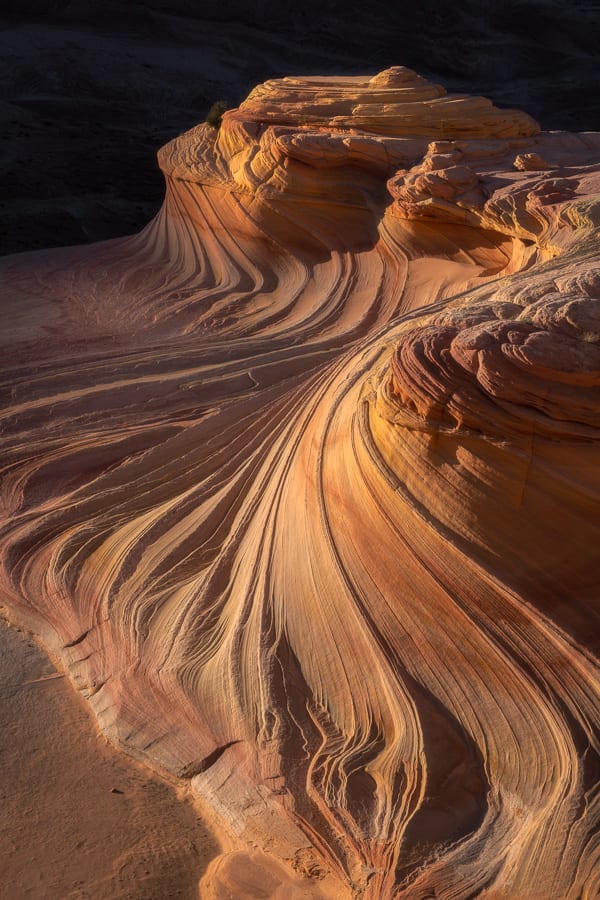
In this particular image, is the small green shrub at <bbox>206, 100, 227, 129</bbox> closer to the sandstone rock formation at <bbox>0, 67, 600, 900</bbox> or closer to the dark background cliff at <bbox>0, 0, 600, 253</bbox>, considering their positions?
the sandstone rock formation at <bbox>0, 67, 600, 900</bbox>

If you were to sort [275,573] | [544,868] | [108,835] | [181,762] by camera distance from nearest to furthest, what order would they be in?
[544,868], [108,835], [181,762], [275,573]

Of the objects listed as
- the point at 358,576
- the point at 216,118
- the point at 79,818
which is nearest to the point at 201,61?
the point at 216,118

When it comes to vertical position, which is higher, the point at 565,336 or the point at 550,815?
the point at 565,336

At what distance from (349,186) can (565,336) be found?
443 centimetres

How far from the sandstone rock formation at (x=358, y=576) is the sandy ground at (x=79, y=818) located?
0.37 ft

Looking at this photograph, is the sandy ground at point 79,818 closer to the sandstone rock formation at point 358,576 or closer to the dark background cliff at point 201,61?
the sandstone rock formation at point 358,576

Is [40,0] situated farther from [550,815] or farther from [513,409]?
[550,815]

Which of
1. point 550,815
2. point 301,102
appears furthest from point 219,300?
point 550,815

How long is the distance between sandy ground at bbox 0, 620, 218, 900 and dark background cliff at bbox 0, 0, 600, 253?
11.3 meters

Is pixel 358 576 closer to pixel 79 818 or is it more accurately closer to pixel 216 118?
pixel 79 818

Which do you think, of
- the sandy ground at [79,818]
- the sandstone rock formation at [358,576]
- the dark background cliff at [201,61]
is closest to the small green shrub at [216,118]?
the sandstone rock formation at [358,576]

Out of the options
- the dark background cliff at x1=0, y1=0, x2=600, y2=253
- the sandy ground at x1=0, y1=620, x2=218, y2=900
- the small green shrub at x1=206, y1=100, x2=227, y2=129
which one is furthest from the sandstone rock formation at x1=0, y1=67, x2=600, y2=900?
the dark background cliff at x1=0, y1=0, x2=600, y2=253

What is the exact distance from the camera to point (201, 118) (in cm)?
1814

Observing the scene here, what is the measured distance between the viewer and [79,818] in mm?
3738
